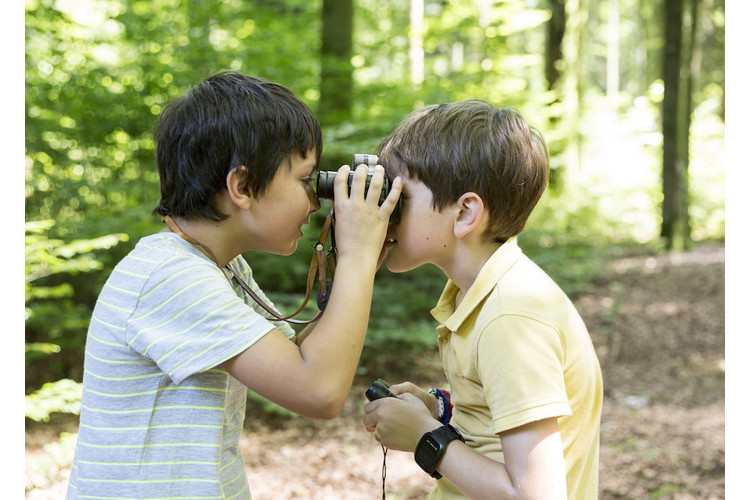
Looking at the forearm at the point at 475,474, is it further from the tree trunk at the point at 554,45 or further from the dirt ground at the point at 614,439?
the tree trunk at the point at 554,45

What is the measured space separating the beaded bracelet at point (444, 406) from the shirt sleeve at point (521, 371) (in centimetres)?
38

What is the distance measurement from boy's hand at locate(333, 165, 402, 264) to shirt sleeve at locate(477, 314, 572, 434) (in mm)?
330

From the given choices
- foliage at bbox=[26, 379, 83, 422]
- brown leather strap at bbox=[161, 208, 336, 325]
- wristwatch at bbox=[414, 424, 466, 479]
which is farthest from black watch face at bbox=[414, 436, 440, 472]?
foliage at bbox=[26, 379, 83, 422]

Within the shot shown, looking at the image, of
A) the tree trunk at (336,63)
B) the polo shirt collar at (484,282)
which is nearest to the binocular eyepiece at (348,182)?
the polo shirt collar at (484,282)

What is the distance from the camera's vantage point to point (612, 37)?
108 ft

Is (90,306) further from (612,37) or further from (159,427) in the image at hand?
(612,37)

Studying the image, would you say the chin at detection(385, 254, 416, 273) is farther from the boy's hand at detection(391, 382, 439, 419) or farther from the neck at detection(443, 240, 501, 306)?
the boy's hand at detection(391, 382, 439, 419)

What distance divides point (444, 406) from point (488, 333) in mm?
442

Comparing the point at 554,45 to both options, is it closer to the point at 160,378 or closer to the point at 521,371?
the point at 521,371

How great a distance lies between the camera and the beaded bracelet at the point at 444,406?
5.77 feet

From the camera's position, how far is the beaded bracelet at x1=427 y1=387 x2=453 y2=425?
1759 mm

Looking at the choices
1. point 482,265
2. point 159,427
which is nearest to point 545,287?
point 482,265

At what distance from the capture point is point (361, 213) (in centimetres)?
153

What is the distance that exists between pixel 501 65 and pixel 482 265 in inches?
343
